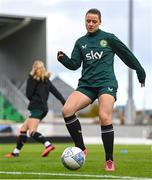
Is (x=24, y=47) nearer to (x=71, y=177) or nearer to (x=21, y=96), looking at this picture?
(x=21, y=96)

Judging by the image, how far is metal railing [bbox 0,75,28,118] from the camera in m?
44.6

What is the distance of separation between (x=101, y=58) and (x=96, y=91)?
0.43m

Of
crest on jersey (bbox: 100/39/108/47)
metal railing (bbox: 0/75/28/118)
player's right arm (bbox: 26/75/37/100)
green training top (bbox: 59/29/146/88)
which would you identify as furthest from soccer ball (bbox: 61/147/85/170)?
metal railing (bbox: 0/75/28/118)

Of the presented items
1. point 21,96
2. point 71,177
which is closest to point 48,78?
point 71,177

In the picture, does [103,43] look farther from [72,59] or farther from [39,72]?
[39,72]

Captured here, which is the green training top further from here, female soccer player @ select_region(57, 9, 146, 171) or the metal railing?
the metal railing

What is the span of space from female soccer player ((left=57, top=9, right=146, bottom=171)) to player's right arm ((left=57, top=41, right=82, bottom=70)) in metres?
0.07

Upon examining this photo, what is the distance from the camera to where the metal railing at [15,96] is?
44625 mm

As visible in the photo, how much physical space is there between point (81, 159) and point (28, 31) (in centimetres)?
3967

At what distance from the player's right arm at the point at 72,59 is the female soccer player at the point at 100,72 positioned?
67 millimetres

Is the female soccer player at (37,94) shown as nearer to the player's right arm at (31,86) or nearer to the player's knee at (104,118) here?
the player's right arm at (31,86)

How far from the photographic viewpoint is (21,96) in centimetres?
4509

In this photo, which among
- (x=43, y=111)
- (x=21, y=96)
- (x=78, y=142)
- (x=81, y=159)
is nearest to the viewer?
(x=81, y=159)

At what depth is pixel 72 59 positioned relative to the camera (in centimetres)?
899
